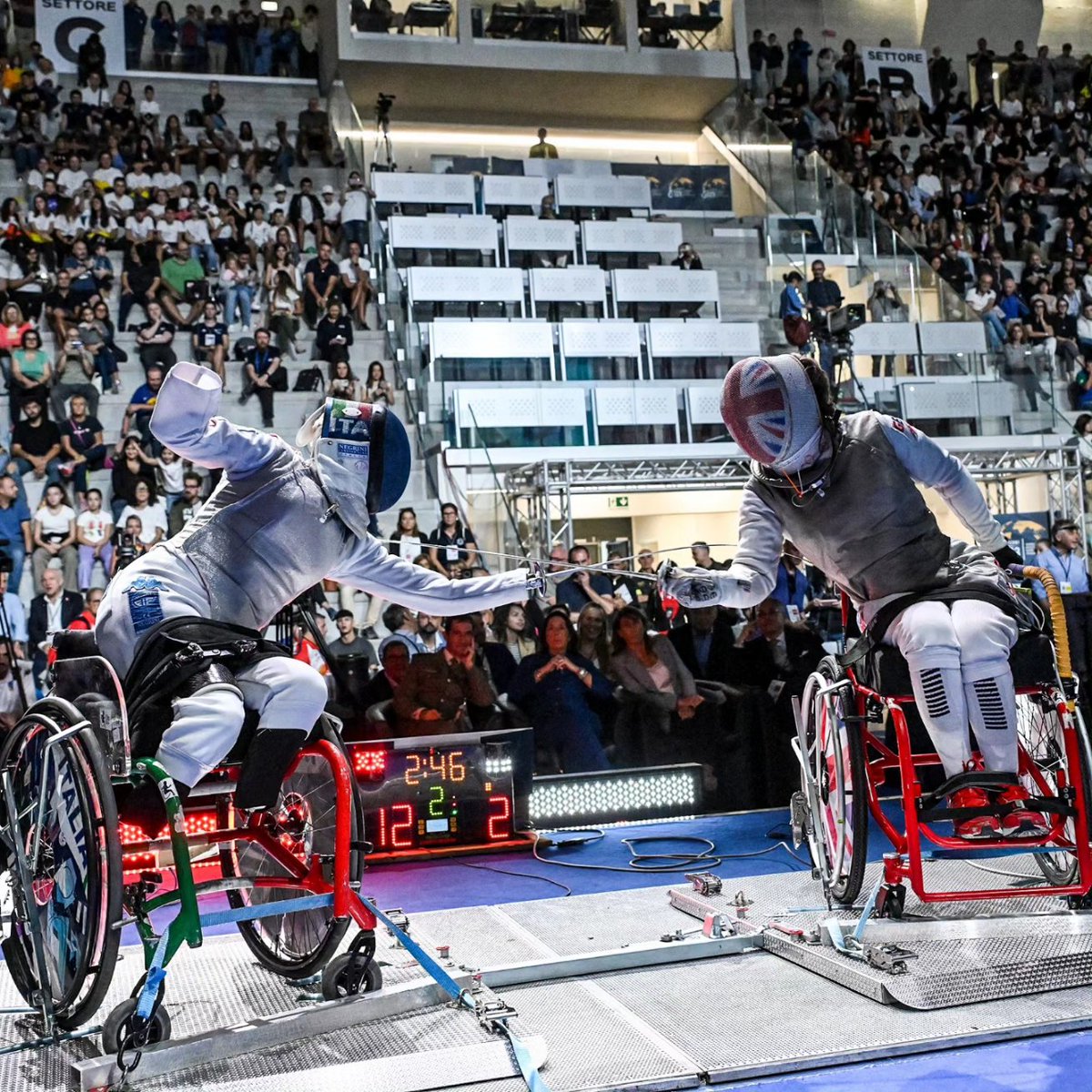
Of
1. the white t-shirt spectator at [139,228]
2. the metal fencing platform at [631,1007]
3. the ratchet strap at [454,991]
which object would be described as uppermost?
the white t-shirt spectator at [139,228]

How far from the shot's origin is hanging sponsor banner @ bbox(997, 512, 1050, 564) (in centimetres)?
928

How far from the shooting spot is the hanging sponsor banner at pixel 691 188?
1471cm

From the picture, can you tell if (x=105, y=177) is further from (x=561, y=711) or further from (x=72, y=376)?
(x=561, y=711)

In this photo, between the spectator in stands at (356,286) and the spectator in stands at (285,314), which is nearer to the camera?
the spectator in stands at (285,314)

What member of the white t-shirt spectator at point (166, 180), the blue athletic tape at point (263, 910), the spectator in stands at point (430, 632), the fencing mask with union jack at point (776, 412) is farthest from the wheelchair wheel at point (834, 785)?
the white t-shirt spectator at point (166, 180)

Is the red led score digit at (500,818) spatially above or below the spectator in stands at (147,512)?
below

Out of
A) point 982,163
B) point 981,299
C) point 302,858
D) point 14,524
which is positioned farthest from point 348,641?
point 982,163

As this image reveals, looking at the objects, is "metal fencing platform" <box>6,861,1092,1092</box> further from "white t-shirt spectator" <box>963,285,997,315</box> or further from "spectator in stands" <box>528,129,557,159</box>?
"spectator in stands" <box>528,129,557,159</box>

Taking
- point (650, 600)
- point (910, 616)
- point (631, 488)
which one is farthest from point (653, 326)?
point (910, 616)

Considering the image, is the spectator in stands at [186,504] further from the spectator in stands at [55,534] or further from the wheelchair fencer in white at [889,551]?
the wheelchair fencer in white at [889,551]

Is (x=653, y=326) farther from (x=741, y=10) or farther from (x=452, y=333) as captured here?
(x=741, y=10)

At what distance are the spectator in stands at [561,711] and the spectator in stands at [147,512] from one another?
11.0 feet

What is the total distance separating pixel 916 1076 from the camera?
111 inches

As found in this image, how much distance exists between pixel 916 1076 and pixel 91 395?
8.47 meters
